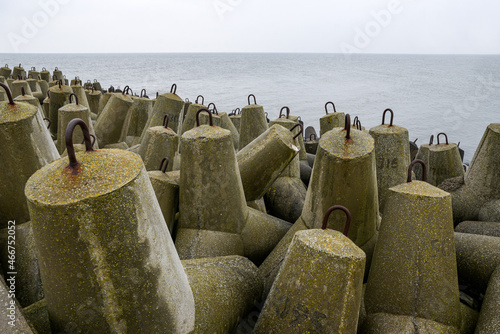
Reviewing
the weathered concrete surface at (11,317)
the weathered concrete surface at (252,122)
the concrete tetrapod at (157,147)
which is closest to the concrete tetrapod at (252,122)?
the weathered concrete surface at (252,122)

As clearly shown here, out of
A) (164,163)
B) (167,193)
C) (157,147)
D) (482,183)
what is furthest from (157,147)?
(482,183)

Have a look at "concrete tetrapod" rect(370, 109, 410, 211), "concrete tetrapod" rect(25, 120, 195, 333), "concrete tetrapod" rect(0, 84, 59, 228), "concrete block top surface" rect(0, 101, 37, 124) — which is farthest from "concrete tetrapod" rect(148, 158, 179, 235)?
Result: "concrete tetrapod" rect(370, 109, 410, 211)

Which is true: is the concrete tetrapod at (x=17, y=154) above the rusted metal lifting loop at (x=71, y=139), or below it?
below

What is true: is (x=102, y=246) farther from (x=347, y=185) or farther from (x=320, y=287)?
(x=347, y=185)

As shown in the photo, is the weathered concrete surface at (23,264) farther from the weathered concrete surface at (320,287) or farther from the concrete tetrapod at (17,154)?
the weathered concrete surface at (320,287)

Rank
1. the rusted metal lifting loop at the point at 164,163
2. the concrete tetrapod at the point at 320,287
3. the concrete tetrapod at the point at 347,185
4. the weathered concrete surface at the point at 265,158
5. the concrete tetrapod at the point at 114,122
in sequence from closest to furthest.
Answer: the concrete tetrapod at the point at 320,287
the concrete tetrapod at the point at 347,185
the rusted metal lifting loop at the point at 164,163
the weathered concrete surface at the point at 265,158
the concrete tetrapod at the point at 114,122

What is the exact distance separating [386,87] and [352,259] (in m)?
32.3

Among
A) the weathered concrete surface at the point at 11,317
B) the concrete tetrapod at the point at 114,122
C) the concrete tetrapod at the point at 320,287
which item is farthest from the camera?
the concrete tetrapod at the point at 114,122

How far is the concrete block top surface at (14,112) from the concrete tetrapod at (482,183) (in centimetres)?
397

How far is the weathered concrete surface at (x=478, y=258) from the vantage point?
258 centimetres

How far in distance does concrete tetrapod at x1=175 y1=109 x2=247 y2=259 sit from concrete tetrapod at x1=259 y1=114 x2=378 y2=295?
46cm

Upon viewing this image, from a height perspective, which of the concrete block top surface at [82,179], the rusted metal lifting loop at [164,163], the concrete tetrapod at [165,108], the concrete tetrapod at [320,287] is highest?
the concrete block top surface at [82,179]

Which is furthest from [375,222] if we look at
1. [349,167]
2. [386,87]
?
[386,87]

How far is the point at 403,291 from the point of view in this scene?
214 centimetres
